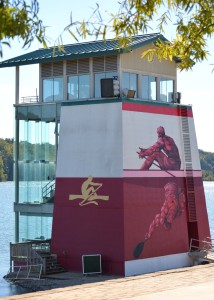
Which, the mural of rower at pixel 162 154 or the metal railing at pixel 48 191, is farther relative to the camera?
the metal railing at pixel 48 191

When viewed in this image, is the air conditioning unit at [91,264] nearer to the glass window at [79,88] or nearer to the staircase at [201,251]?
the staircase at [201,251]

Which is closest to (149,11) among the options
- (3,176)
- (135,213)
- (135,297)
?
(135,297)

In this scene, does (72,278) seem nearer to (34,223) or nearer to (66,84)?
(34,223)

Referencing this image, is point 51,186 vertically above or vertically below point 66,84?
below

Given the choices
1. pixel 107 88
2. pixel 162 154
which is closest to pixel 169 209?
pixel 162 154

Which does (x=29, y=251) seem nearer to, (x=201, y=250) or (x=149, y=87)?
(x=201, y=250)

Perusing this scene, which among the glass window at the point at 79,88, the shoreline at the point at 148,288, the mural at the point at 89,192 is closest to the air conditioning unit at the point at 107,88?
the glass window at the point at 79,88

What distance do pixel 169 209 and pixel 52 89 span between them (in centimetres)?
743

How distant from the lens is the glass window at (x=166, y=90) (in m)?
36.6

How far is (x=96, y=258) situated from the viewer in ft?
104

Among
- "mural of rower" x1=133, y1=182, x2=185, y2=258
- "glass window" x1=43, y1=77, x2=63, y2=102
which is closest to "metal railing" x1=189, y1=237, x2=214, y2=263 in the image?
"mural of rower" x1=133, y1=182, x2=185, y2=258

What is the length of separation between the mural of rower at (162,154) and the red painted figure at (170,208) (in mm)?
897

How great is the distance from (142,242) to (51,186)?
545 cm

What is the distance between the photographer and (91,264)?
31594 mm
